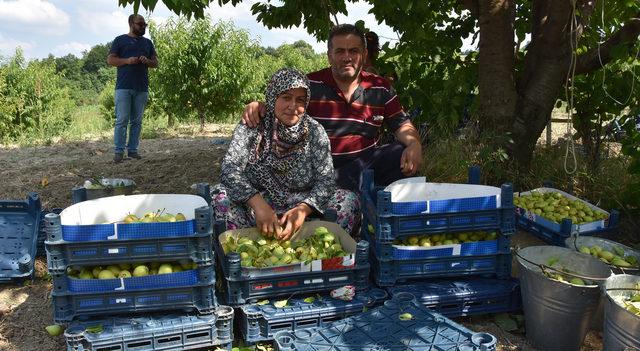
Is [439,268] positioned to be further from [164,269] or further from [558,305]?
[164,269]

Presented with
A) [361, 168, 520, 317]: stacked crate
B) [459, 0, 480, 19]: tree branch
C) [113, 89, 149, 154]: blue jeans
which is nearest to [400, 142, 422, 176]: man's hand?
[361, 168, 520, 317]: stacked crate

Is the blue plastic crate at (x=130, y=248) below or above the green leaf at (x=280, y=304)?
above

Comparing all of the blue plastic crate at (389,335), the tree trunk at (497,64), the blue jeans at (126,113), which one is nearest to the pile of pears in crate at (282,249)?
the blue plastic crate at (389,335)

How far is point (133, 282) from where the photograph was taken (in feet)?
7.95

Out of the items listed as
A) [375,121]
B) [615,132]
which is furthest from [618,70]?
[375,121]

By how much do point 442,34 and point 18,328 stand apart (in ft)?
15.2

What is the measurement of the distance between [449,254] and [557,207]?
1.34m

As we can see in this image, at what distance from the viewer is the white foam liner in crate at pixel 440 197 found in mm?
2785

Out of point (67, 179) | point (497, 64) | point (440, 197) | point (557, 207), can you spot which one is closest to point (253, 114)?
point (440, 197)

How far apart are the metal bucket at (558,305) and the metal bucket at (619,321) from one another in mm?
104

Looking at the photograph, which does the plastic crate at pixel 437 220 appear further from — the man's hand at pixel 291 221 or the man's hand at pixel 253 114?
the man's hand at pixel 253 114

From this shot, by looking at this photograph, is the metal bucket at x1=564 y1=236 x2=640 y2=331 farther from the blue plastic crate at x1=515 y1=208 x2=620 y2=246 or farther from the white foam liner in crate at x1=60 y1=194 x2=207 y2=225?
the white foam liner in crate at x1=60 y1=194 x2=207 y2=225

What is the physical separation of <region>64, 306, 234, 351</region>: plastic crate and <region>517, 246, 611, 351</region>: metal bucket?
5.02 ft

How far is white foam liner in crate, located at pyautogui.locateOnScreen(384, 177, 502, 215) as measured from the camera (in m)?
2.79
